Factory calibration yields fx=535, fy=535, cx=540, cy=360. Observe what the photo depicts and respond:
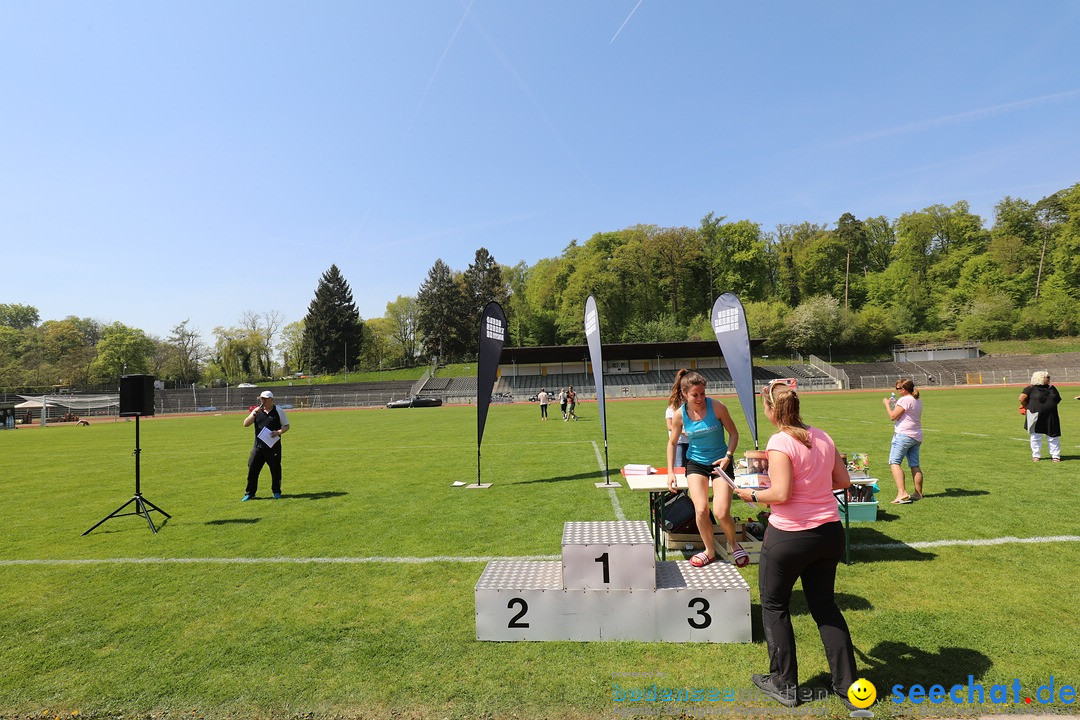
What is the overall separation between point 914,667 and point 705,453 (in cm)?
212

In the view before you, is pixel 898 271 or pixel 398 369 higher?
pixel 898 271

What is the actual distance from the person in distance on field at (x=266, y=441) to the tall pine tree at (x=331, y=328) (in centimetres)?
7649

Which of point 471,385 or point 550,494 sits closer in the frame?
point 550,494

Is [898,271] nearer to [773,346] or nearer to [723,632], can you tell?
[773,346]

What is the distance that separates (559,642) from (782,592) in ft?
5.50

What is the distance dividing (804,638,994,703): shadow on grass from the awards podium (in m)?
0.71

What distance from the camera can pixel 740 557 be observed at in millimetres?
4930

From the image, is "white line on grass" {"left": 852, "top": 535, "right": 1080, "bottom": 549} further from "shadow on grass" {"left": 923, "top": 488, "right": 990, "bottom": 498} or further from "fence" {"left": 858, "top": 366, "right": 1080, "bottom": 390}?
→ "fence" {"left": 858, "top": 366, "right": 1080, "bottom": 390}

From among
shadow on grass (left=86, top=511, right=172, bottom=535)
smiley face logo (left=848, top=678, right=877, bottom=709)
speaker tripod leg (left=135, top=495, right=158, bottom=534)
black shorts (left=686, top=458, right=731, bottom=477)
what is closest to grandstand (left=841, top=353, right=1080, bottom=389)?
black shorts (left=686, top=458, right=731, bottom=477)

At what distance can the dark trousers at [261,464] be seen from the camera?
9.27 m

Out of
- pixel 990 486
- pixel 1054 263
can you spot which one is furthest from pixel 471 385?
pixel 1054 263

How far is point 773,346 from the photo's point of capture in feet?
233

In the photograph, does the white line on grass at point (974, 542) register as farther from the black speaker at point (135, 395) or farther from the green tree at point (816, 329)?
the green tree at point (816, 329)

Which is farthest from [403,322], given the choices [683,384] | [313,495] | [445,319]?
[683,384]
